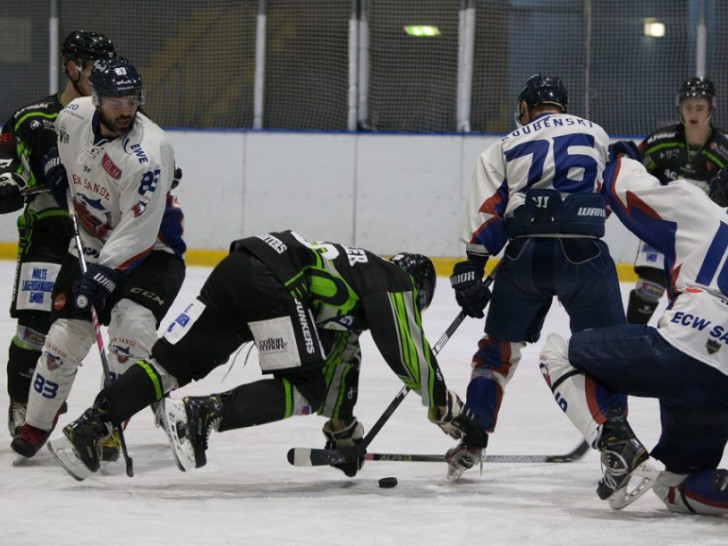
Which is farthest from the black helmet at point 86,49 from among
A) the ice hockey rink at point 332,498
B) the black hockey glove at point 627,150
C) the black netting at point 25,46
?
the black netting at point 25,46

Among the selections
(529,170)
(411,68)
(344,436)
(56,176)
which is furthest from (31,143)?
(411,68)

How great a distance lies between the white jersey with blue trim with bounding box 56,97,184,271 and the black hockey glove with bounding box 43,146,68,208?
13cm

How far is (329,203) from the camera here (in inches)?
348

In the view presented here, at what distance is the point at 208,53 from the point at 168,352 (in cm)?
628

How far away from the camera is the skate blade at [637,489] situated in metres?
2.93

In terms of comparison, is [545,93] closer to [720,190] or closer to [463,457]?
[720,190]

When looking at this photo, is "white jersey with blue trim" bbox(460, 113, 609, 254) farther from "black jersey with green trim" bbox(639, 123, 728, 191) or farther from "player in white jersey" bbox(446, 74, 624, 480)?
"black jersey with green trim" bbox(639, 123, 728, 191)

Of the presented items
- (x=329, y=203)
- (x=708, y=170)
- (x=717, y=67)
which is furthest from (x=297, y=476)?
(x=717, y=67)

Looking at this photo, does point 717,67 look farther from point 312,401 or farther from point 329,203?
point 312,401

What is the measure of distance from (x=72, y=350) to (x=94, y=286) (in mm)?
253

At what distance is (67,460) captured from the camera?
3275 mm

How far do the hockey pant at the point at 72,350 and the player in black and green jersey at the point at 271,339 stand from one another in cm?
34

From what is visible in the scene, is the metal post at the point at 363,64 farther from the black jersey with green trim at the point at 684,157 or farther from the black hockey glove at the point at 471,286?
the black hockey glove at the point at 471,286

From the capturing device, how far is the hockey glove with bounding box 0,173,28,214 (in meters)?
3.83
